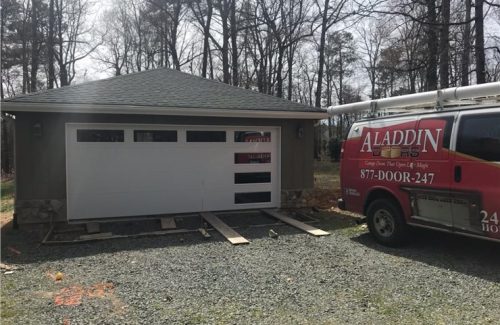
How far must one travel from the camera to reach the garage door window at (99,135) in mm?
8453

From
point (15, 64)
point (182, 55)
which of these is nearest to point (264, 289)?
point (15, 64)

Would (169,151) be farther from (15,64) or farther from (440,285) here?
(15,64)

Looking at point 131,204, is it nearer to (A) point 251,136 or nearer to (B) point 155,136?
(B) point 155,136

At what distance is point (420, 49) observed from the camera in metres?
14.3

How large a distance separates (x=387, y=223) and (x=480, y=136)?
6.80 feet

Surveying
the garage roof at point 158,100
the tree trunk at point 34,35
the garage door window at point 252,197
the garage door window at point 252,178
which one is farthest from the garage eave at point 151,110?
the tree trunk at point 34,35

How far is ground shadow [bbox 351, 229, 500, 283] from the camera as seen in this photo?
5208 mm

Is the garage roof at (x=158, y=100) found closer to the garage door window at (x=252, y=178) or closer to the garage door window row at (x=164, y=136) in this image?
the garage door window row at (x=164, y=136)

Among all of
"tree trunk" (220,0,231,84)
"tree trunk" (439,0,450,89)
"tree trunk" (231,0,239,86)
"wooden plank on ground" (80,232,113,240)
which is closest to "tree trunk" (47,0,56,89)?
"tree trunk" (220,0,231,84)

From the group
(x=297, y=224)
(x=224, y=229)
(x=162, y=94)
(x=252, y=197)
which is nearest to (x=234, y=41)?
(x=162, y=94)

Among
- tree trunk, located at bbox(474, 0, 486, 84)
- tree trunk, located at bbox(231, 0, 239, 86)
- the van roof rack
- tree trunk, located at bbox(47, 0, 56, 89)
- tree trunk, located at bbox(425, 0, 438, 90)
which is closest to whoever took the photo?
the van roof rack

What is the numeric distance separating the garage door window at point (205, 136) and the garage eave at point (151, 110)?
533 mm

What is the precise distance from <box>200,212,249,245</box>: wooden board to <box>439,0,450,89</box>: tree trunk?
8.93 metres

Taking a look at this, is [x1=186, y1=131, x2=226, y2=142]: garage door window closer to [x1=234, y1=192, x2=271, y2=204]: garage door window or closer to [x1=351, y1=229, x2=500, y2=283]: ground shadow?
[x1=234, y1=192, x2=271, y2=204]: garage door window
